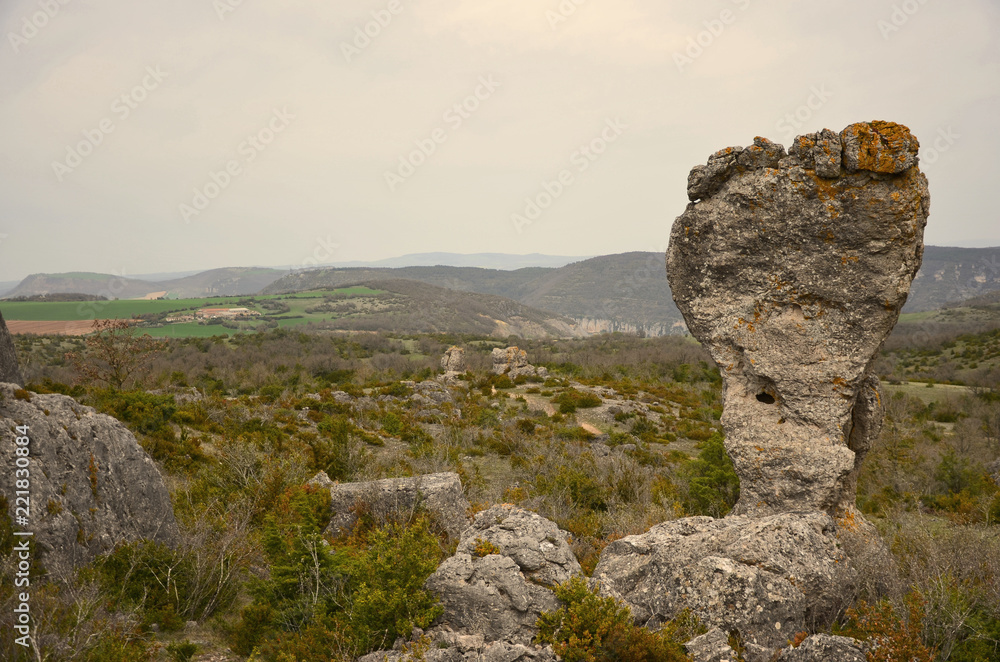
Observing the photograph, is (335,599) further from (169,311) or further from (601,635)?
(169,311)

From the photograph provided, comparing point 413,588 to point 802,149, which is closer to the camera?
point 413,588

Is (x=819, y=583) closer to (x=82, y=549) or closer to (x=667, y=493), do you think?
(x=667, y=493)

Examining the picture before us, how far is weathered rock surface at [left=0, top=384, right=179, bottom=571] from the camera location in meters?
5.02

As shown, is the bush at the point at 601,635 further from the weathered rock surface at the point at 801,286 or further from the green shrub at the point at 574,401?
the green shrub at the point at 574,401


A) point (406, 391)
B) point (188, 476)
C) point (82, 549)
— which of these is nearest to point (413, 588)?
point (82, 549)

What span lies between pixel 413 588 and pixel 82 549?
12.3 ft

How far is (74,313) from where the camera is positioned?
6406 centimetres

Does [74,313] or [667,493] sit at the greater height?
[74,313]

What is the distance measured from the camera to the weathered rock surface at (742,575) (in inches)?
Answer: 188

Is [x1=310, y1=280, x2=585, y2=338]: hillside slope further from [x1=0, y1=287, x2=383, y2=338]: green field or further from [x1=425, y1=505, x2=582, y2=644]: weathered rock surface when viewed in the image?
[x1=425, y1=505, x2=582, y2=644]: weathered rock surface

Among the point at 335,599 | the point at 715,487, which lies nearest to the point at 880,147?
the point at 715,487

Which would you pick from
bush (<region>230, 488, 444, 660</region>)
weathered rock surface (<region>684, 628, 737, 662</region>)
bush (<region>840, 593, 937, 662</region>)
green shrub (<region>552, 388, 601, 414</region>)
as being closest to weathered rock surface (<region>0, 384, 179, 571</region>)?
bush (<region>230, 488, 444, 660</region>)

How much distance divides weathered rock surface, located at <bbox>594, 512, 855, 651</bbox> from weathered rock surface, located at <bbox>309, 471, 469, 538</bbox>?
129 inches

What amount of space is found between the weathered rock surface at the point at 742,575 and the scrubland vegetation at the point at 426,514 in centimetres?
34
